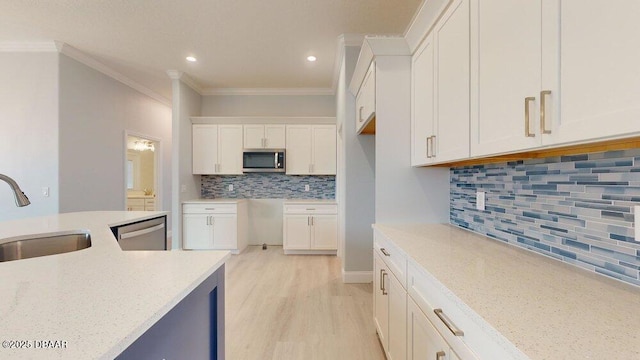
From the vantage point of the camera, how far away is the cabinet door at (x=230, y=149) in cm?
452

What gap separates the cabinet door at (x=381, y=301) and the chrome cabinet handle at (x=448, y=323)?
70 cm

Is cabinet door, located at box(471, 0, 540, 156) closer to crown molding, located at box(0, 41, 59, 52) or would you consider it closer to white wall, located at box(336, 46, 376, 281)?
white wall, located at box(336, 46, 376, 281)

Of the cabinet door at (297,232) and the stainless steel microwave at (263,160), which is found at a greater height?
the stainless steel microwave at (263,160)

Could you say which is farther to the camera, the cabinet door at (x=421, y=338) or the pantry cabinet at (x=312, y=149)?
the pantry cabinet at (x=312, y=149)

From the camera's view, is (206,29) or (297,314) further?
(206,29)

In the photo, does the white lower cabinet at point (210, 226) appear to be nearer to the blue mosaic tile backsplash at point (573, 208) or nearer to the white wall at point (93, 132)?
the white wall at point (93, 132)

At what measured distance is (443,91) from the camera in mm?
1533

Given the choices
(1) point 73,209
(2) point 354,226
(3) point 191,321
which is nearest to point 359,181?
(2) point 354,226

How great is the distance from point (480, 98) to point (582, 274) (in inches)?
29.7

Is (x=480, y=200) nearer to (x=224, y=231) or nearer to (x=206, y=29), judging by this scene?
(x=206, y=29)

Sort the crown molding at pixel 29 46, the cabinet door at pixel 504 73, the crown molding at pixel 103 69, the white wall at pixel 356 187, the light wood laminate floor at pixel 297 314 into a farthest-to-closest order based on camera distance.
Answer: the crown molding at pixel 103 69 → the crown molding at pixel 29 46 → the white wall at pixel 356 187 → the light wood laminate floor at pixel 297 314 → the cabinet door at pixel 504 73

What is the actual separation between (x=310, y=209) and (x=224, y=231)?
1.34 metres

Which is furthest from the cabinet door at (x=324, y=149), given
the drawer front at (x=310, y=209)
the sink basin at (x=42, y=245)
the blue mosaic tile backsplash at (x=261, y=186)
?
the sink basin at (x=42, y=245)

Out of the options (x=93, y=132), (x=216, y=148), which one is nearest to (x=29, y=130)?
(x=93, y=132)
